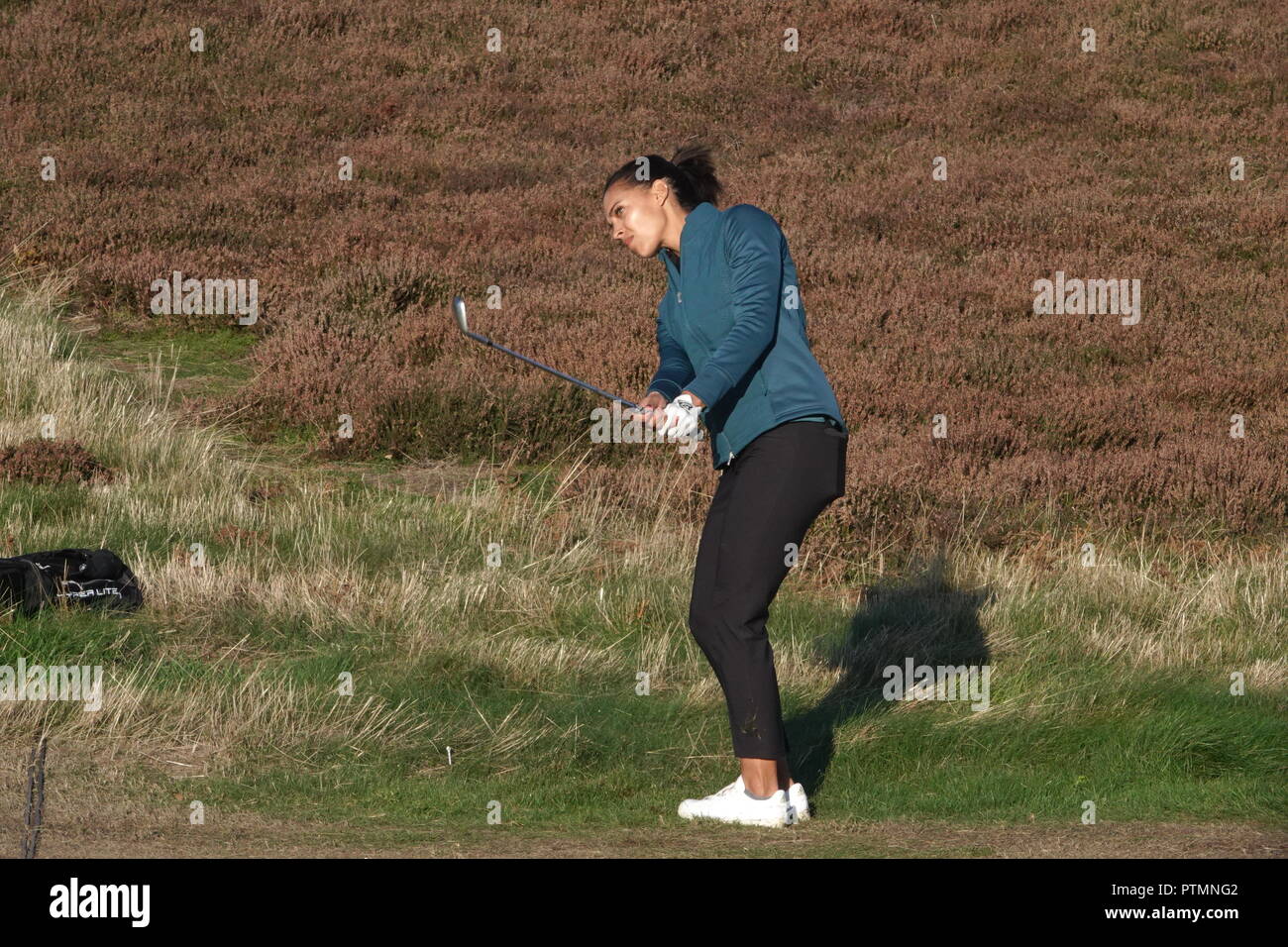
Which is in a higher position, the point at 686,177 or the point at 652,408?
the point at 686,177

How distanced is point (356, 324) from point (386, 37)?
10005mm

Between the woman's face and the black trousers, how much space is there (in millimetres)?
704

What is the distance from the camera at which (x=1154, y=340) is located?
13.5 meters

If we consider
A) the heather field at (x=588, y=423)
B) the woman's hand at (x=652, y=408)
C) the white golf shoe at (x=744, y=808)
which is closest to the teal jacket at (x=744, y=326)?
the woman's hand at (x=652, y=408)

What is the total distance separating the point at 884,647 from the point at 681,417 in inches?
124

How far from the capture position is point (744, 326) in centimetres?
434

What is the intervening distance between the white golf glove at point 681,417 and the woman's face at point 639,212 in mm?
668

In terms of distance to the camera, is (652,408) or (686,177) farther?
(686,177)

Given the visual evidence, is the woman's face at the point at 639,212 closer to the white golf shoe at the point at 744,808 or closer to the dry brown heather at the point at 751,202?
the white golf shoe at the point at 744,808

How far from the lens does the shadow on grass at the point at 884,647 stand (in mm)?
6023

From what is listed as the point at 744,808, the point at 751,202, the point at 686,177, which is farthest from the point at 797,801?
the point at 751,202

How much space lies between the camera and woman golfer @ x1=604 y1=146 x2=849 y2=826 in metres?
4.41

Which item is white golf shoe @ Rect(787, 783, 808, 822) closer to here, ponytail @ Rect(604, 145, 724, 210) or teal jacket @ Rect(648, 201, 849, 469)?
teal jacket @ Rect(648, 201, 849, 469)

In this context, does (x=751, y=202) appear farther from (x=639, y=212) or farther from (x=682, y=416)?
(x=682, y=416)
